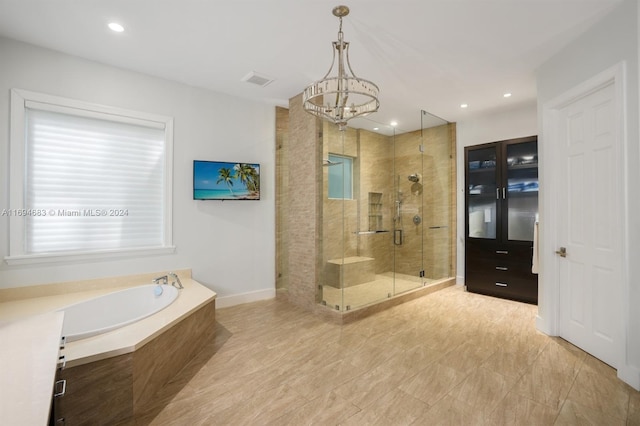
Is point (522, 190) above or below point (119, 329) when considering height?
above

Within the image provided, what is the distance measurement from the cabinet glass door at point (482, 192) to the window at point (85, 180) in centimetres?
434

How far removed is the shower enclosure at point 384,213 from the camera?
3.86m

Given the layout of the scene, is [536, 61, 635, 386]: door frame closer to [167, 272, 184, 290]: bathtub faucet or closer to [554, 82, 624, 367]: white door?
[554, 82, 624, 367]: white door

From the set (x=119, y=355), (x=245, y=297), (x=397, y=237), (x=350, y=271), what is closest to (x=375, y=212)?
(x=397, y=237)

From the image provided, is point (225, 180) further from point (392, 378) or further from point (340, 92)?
point (392, 378)

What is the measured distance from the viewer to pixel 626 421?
1.84 m

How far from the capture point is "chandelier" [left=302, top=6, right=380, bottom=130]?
2184 mm

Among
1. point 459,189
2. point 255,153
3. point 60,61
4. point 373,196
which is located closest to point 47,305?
point 60,61

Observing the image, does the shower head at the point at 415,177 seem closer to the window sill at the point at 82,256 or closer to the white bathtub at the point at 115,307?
the window sill at the point at 82,256

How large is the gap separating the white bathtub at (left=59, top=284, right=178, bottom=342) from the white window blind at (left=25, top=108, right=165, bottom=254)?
0.56 metres

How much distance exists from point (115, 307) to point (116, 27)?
2537 millimetres

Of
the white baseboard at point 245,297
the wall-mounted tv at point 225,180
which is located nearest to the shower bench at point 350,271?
the white baseboard at point 245,297

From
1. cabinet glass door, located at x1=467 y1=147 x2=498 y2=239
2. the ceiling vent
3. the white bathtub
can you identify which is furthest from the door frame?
the white bathtub

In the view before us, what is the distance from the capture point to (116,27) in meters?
2.56
